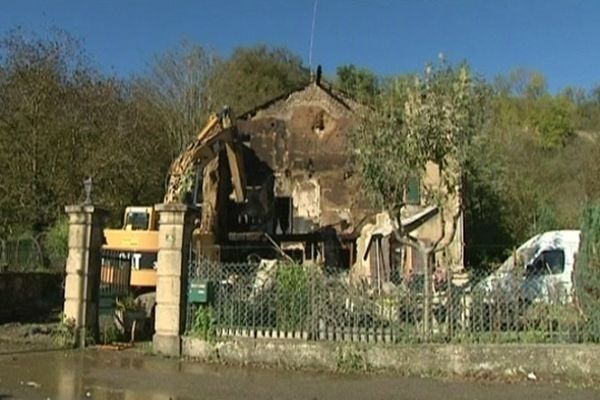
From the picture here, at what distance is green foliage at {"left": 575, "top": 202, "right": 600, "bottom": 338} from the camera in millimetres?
12773

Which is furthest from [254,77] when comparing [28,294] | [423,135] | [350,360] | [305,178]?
[350,360]

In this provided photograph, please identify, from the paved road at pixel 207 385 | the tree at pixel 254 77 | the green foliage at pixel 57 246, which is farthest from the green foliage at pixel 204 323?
the tree at pixel 254 77

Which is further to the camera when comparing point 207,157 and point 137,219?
point 137,219

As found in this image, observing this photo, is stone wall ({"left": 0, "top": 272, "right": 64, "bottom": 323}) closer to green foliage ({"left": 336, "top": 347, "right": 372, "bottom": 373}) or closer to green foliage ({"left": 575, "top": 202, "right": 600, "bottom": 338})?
green foliage ({"left": 336, "top": 347, "right": 372, "bottom": 373})

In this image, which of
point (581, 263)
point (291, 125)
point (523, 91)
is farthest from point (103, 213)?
Answer: point (523, 91)

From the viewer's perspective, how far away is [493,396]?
1112cm

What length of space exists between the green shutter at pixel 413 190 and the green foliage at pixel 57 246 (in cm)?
1189

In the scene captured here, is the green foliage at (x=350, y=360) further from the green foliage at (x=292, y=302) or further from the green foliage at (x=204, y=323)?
the green foliage at (x=204, y=323)

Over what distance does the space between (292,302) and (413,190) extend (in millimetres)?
3918

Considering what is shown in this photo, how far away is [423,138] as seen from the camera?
14.8 metres

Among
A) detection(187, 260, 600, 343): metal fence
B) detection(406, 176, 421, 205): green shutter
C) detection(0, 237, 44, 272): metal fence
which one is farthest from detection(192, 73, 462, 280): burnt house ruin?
detection(187, 260, 600, 343): metal fence

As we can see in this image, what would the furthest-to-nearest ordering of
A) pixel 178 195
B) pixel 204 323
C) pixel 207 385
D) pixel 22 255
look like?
pixel 22 255 < pixel 178 195 < pixel 204 323 < pixel 207 385

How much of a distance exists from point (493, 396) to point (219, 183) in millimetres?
14300

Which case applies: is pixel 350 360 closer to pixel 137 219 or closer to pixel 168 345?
pixel 168 345
